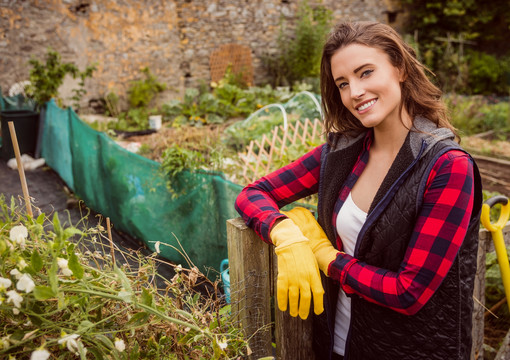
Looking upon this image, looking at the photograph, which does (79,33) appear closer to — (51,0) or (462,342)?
(51,0)

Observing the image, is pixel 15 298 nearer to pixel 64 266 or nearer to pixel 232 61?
pixel 64 266

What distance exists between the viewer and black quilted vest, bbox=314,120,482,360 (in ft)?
3.66

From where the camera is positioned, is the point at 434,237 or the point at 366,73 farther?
the point at 366,73

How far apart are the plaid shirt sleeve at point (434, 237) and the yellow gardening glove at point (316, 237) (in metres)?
0.19

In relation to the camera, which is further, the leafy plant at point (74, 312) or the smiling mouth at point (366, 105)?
the smiling mouth at point (366, 105)

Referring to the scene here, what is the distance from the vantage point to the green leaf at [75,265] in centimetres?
73

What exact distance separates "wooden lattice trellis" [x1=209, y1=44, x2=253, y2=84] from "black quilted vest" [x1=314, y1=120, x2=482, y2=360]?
8836mm

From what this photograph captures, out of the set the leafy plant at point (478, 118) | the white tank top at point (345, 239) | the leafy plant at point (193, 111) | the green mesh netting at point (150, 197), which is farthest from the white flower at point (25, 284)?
the leafy plant at point (478, 118)

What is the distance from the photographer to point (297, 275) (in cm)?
114

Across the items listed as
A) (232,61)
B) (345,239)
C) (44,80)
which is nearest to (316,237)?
(345,239)

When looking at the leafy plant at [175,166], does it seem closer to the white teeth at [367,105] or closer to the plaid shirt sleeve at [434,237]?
the white teeth at [367,105]

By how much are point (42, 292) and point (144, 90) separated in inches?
327

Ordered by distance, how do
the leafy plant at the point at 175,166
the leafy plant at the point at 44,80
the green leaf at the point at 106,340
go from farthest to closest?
the leafy plant at the point at 44,80 → the leafy plant at the point at 175,166 → the green leaf at the point at 106,340

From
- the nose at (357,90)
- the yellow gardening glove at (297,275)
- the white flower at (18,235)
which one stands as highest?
the nose at (357,90)
